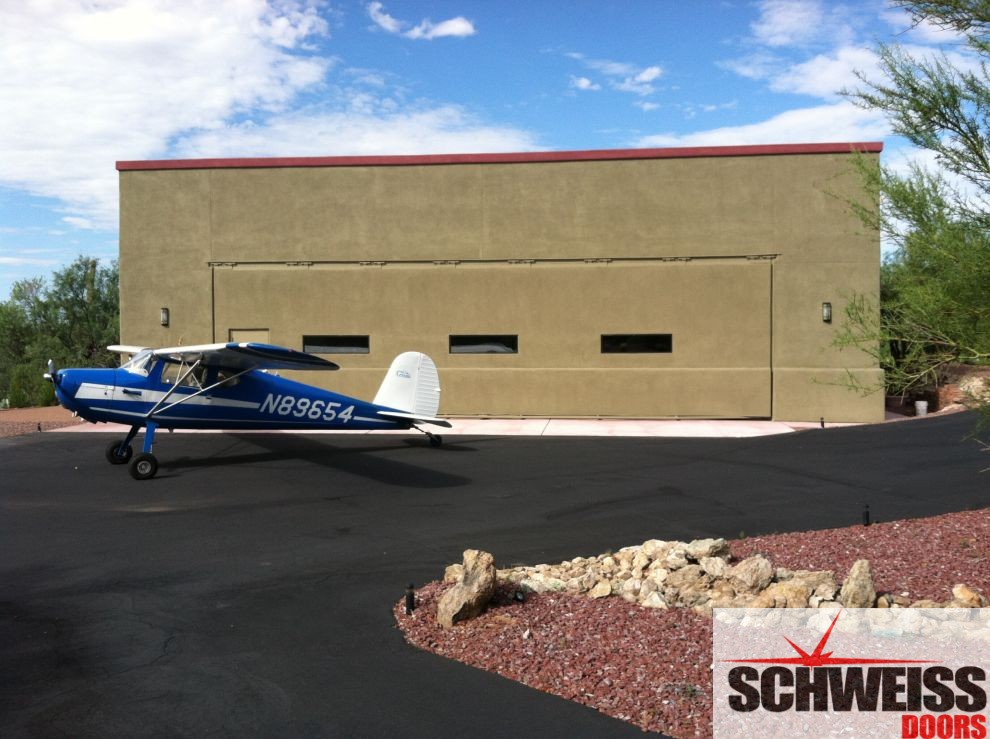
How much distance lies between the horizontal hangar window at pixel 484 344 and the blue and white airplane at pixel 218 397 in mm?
5741

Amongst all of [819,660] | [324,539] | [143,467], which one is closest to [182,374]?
[143,467]

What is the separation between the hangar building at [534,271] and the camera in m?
20.2

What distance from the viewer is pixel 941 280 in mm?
6004

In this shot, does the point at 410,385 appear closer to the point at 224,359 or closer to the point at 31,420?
the point at 224,359

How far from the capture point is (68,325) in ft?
135

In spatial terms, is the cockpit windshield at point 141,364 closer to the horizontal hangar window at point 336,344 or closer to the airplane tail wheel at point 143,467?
the airplane tail wheel at point 143,467

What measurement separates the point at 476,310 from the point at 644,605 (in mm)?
15868

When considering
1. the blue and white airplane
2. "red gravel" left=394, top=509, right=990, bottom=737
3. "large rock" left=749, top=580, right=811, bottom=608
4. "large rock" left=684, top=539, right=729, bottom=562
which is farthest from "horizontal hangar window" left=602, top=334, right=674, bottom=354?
"large rock" left=749, top=580, right=811, bottom=608

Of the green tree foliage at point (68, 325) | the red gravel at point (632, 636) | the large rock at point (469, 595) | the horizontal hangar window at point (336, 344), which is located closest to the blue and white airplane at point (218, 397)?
the horizontal hangar window at point (336, 344)

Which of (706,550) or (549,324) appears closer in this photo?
(706,550)

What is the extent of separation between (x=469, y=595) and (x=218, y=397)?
990 cm

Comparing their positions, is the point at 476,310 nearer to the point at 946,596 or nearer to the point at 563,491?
the point at 563,491

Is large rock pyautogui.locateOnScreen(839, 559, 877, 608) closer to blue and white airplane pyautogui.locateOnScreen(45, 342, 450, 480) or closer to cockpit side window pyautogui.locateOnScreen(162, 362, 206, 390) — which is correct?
blue and white airplane pyautogui.locateOnScreen(45, 342, 450, 480)

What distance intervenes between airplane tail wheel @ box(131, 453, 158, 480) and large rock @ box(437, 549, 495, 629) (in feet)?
27.3
